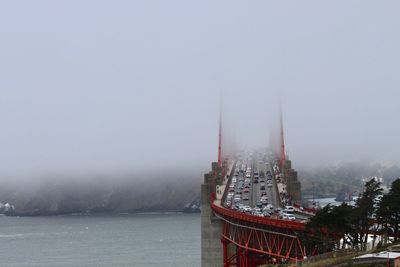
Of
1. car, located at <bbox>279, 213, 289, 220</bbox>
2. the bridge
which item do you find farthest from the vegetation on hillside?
car, located at <bbox>279, 213, 289, 220</bbox>

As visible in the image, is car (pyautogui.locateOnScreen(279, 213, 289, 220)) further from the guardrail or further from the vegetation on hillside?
the vegetation on hillside

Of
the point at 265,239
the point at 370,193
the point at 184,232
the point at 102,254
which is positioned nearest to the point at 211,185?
the point at 265,239

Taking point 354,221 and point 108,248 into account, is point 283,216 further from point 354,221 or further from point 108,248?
point 108,248

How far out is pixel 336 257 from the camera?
25.1m

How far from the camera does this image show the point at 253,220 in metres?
40.5

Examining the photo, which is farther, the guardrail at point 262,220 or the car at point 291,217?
the car at point 291,217

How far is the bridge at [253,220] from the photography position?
1475 inches

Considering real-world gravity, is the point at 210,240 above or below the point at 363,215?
below

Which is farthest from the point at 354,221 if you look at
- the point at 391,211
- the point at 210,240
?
the point at 210,240

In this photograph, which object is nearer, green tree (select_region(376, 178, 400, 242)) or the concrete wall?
green tree (select_region(376, 178, 400, 242))

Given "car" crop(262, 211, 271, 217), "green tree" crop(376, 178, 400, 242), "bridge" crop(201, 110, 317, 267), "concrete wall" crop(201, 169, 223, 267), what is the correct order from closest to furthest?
"green tree" crop(376, 178, 400, 242), "bridge" crop(201, 110, 317, 267), "car" crop(262, 211, 271, 217), "concrete wall" crop(201, 169, 223, 267)

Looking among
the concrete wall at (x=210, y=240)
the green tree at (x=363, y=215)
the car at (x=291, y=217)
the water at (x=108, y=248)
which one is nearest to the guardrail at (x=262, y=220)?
the car at (x=291, y=217)

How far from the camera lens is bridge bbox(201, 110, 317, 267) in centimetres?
3747

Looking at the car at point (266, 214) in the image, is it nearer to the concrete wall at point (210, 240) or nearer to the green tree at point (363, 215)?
the concrete wall at point (210, 240)
